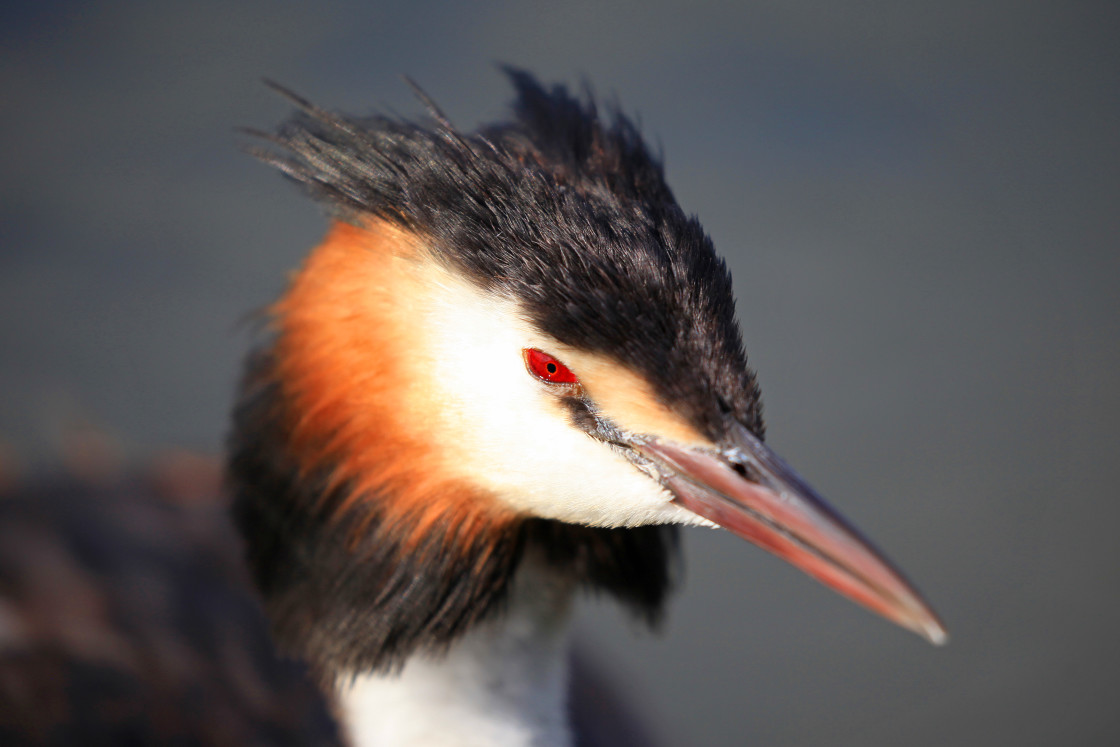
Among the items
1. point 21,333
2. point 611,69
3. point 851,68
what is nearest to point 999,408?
point 851,68

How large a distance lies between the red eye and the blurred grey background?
6.48 feet

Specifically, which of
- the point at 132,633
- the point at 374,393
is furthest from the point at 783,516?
the point at 132,633

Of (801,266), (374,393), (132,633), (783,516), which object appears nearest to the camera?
(783,516)

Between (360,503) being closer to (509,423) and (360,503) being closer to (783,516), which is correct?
(509,423)

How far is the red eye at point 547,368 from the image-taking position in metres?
1.37

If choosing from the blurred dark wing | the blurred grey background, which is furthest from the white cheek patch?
the blurred grey background

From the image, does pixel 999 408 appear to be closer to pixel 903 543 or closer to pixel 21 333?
pixel 903 543

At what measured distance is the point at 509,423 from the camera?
4.57ft

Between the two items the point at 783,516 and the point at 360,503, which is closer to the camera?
the point at 783,516

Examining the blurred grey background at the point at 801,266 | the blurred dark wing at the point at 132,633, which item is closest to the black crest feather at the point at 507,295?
the blurred dark wing at the point at 132,633

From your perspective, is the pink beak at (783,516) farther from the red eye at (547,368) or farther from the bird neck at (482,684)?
the bird neck at (482,684)

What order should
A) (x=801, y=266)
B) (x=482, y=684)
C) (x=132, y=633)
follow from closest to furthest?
(x=482, y=684), (x=132, y=633), (x=801, y=266)

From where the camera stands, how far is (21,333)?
359 centimetres

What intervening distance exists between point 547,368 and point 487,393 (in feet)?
0.29
